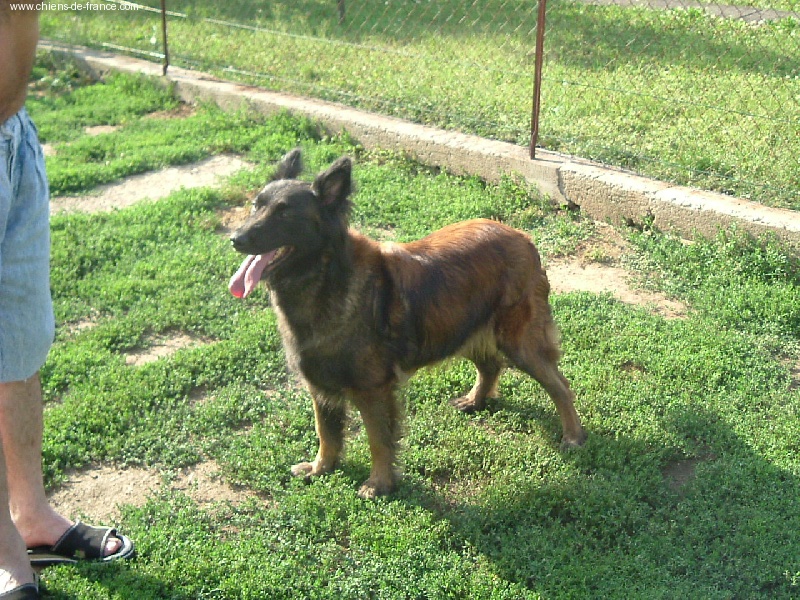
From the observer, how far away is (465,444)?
14.2ft

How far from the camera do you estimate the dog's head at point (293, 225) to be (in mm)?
3799

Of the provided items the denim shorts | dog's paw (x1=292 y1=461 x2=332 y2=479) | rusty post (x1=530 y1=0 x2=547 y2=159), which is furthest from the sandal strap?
rusty post (x1=530 y1=0 x2=547 y2=159)

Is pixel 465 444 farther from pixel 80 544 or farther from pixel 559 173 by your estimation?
pixel 559 173

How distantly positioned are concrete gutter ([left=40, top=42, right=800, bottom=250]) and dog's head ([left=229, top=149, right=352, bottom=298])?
295 centimetres

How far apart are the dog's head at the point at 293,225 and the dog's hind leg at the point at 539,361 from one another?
3.38 feet

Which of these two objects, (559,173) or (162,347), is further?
(559,173)

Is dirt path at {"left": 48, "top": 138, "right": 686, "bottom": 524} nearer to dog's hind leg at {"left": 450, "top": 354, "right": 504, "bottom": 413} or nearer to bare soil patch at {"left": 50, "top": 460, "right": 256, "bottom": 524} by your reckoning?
bare soil patch at {"left": 50, "top": 460, "right": 256, "bottom": 524}

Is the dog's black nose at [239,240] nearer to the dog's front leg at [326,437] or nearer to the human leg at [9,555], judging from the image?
the dog's front leg at [326,437]

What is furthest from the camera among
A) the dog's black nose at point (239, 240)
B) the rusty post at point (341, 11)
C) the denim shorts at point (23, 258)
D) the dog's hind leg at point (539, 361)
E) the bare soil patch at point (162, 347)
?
the rusty post at point (341, 11)

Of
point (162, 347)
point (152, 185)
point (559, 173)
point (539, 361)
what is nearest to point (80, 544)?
point (162, 347)

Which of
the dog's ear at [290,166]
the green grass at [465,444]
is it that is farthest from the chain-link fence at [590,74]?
the dog's ear at [290,166]

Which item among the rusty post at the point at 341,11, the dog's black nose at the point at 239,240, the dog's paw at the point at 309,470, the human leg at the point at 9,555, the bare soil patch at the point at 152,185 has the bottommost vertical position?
the dog's paw at the point at 309,470

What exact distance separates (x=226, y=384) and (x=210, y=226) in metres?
2.08

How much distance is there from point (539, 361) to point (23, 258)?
96.1 inches
